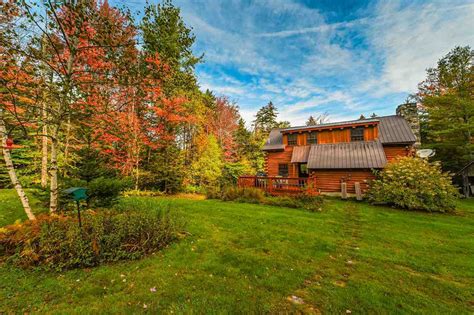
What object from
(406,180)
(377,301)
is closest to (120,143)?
(377,301)

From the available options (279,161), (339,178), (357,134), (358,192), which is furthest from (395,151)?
(279,161)

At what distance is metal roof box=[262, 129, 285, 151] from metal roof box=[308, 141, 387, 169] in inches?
108

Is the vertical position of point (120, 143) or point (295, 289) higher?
point (120, 143)

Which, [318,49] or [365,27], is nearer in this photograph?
[365,27]

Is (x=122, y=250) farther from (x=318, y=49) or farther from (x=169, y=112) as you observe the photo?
(x=318, y=49)

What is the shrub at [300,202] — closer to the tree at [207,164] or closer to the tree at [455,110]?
the tree at [207,164]

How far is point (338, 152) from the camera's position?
41.9 ft

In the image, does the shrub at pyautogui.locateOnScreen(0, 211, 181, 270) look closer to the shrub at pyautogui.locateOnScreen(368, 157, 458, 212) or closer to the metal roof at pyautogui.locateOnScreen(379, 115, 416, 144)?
the shrub at pyautogui.locateOnScreen(368, 157, 458, 212)

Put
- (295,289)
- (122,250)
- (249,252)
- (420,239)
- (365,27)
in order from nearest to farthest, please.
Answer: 1. (295,289)
2. (122,250)
3. (249,252)
4. (420,239)
5. (365,27)

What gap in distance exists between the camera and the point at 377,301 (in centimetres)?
259

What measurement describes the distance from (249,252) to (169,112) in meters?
11.9

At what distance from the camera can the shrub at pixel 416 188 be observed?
27.9 feet

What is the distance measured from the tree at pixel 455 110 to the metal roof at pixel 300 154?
9.87 meters

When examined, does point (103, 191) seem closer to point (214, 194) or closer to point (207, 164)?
point (214, 194)
